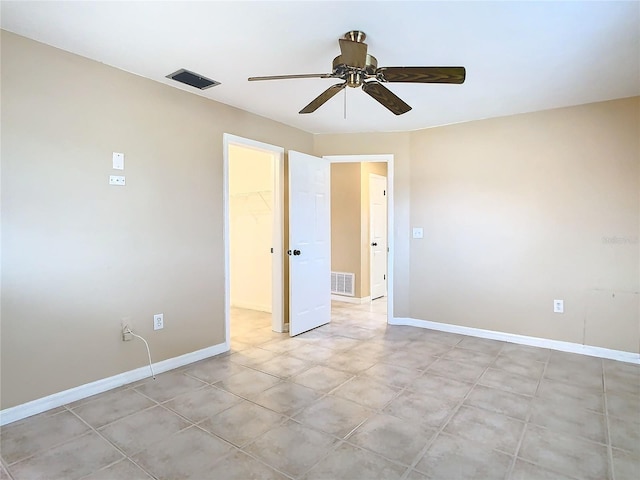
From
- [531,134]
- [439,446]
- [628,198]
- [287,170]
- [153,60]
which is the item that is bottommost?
[439,446]

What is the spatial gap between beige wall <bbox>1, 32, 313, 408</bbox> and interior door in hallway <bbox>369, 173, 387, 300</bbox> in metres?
3.04

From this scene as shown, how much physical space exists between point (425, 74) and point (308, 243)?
2438 mm

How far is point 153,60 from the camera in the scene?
2.53 m

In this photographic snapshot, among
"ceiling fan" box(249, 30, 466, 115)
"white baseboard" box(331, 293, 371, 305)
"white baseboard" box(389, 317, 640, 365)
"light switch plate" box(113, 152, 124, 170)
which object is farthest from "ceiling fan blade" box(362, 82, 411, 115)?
"white baseboard" box(331, 293, 371, 305)

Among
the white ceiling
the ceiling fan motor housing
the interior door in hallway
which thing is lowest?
the interior door in hallway

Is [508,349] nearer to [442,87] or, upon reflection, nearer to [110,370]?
[442,87]

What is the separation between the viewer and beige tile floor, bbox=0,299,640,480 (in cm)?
179

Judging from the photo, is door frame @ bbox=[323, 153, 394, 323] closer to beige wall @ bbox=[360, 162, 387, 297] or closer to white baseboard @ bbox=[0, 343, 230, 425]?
beige wall @ bbox=[360, 162, 387, 297]

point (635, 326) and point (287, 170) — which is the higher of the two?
point (287, 170)

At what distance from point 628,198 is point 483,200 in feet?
3.88

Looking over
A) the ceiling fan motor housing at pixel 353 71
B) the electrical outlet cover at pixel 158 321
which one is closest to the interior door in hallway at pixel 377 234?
the electrical outlet cover at pixel 158 321


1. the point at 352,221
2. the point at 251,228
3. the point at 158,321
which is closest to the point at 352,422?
the point at 158,321

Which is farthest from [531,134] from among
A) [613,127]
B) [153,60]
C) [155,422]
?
[155,422]

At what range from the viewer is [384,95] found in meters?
2.29
